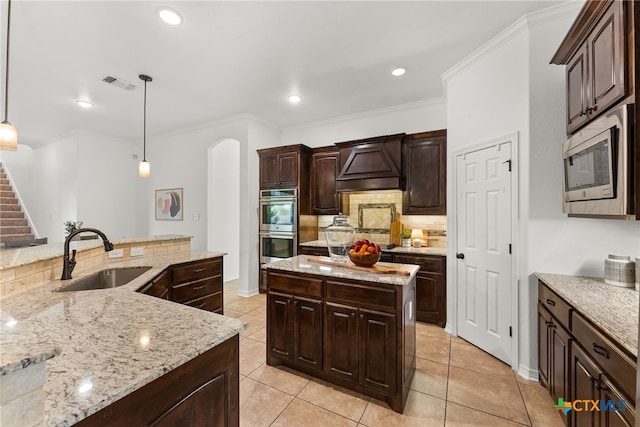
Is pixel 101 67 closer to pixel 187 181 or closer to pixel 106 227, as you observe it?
pixel 187 181

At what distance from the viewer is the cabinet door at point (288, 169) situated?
→ 4.47 meters

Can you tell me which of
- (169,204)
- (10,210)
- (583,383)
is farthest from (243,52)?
(10,210)

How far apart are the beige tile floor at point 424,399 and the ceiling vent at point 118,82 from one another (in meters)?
3.63

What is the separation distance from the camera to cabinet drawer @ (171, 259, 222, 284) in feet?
8.99

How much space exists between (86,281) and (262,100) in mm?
3105

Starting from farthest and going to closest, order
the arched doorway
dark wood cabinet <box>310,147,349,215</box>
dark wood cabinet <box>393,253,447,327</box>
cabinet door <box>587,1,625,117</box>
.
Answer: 1. the arched doorway
2. dark wood cabinet <box>310,147,349,215</box>
3. dark wood cabinet <box>393,253,447,327</box>
4. cabinet door <box>587,1,625,117</box>

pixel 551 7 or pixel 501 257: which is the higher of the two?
pixel 551 7

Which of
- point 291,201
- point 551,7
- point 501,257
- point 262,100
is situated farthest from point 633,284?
point 262,100

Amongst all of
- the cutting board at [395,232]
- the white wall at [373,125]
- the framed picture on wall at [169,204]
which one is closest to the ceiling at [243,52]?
the white wall at [373,125]

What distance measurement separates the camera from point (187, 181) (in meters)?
5.39

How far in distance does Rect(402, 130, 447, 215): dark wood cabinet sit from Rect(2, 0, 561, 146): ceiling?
2.31 feet

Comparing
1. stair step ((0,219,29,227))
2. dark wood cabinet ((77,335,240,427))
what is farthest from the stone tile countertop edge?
stair step ((0,219,29,227))

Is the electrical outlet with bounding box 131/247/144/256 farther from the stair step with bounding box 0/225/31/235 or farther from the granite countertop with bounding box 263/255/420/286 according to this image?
the stair step with bounding box 0/225/31/235

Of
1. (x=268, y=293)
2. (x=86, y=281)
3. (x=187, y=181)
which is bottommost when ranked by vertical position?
(x=268, y=293)
